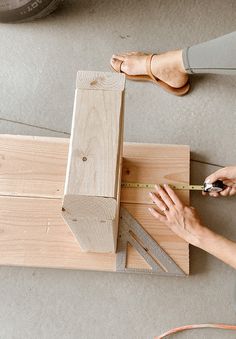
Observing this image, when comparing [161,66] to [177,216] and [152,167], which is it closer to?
[152,167]

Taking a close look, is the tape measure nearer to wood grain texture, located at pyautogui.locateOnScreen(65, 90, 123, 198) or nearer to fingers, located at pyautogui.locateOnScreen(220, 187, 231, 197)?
fingers, located at pyautogui.locateOnScreen(220, 187, 231, 197)

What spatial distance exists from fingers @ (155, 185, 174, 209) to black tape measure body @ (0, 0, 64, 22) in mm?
859

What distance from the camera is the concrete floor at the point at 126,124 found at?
4.13 ft

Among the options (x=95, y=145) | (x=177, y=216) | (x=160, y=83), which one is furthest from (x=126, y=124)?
(x=95, y=145)

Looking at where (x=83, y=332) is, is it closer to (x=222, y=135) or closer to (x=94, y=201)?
(x=94, y=201)

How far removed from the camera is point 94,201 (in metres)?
0.75

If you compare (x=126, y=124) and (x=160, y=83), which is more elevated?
(x=160, y=83)

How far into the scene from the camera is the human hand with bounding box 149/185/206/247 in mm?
1219

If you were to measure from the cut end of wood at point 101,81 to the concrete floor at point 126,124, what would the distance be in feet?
1.99

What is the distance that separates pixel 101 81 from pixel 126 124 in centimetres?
62

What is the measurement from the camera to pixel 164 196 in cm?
126

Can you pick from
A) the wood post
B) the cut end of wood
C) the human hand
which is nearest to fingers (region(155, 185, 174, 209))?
the human hand

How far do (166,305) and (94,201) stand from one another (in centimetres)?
69

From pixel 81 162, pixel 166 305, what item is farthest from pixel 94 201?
pixel 166 305
